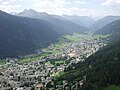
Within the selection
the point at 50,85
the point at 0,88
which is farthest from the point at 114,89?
the point at 0,88

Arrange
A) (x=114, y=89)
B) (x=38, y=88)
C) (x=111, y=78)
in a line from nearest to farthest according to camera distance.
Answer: (x=114, y=89) → (x=111, y=78) → (x=38, y=88)

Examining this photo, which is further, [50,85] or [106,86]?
[50,85]

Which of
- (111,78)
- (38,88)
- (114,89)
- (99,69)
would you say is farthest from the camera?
(99,69)

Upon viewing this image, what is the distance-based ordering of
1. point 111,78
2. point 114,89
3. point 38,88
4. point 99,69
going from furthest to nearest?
point 99,69
point 38,88
point 111,78
point 114,89

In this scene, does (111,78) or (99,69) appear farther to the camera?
(99,69)

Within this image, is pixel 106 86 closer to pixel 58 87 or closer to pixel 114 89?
pixel 114 89

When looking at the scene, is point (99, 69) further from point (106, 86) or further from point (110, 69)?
point (106, 86)

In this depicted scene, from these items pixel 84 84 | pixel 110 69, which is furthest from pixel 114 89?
pixel 110 69

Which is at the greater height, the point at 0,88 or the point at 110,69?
the point at 110,69

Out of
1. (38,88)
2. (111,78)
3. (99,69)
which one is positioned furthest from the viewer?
(99,69)
